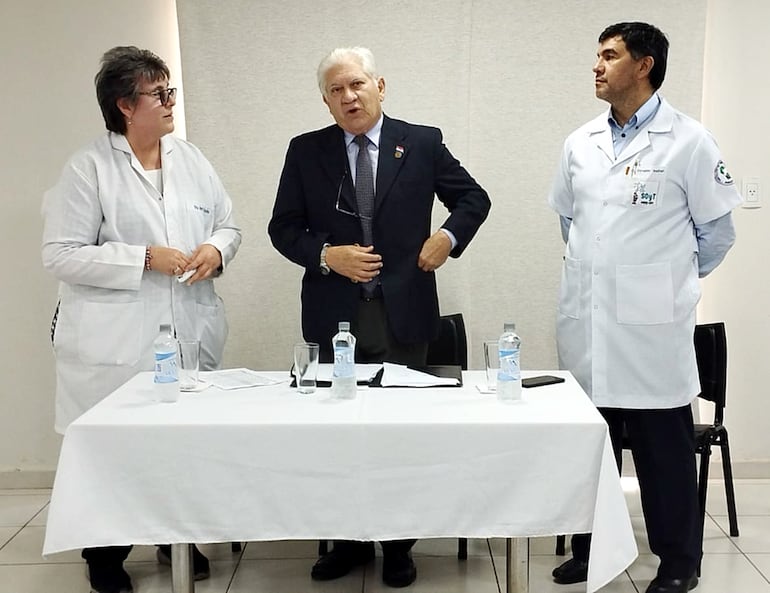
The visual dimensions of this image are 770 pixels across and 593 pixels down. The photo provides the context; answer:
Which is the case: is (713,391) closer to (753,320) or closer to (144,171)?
(753,320)

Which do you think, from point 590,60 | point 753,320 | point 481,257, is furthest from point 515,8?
point 753,320

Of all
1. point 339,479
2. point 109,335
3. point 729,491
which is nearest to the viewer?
point 339,479

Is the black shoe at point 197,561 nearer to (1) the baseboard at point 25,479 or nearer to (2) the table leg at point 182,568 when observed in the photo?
(2) the table leg at point 182,568

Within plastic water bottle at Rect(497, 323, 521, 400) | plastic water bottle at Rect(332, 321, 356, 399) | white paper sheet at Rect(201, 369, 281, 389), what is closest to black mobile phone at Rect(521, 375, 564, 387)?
plastic water bottle at Rect(497, 323, 521, 400)

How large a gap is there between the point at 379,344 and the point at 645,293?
0.86 m

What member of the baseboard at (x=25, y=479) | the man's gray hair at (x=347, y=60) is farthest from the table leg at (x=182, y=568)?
the baseboard at (x=25, y=479)

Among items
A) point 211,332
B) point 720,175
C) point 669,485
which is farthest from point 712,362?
point 211,332

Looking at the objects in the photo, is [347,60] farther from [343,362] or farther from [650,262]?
[650,262]

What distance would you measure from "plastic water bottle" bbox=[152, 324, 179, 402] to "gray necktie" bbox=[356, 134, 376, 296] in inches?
29.0

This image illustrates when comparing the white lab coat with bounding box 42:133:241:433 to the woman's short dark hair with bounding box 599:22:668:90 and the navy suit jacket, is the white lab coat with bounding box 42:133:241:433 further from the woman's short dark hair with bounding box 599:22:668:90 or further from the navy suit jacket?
Result: the woman's short dark hair with bounding box 599:22:668:90

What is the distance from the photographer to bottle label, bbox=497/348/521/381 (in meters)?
2.42

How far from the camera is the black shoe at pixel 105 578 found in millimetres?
2959

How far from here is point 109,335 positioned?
295cm

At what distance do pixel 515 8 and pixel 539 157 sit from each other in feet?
2.03
